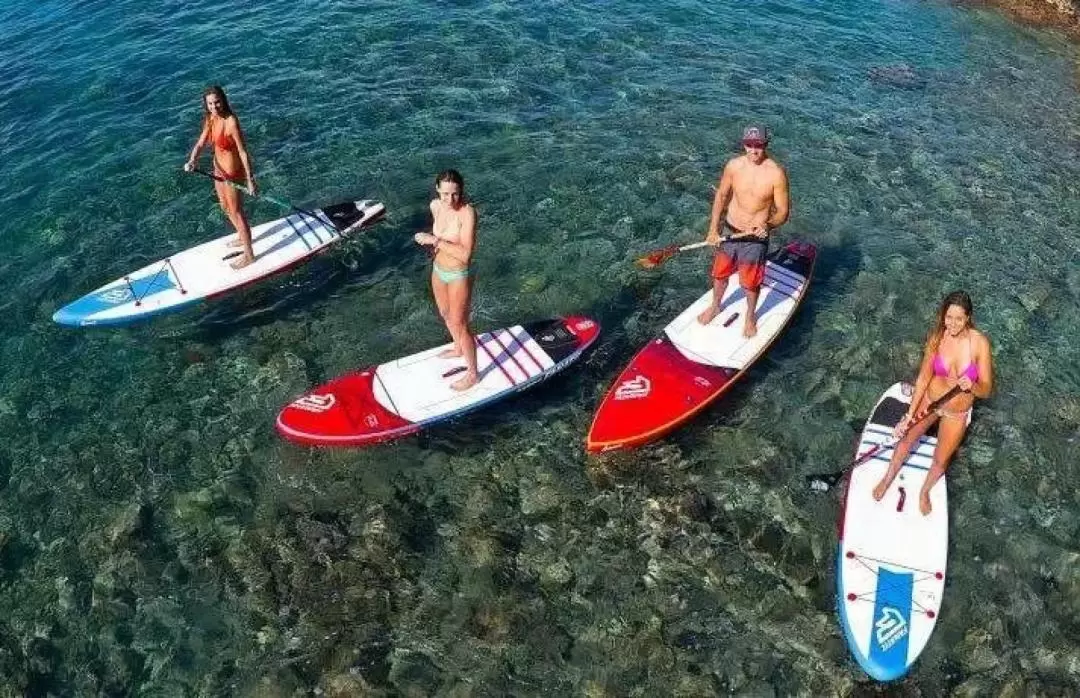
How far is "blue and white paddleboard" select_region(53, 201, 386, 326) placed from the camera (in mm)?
13734

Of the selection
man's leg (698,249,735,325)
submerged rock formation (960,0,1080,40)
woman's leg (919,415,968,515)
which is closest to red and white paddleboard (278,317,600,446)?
man's leg (698,249,735,325)

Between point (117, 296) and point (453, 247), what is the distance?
691cm

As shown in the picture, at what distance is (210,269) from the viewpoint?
14.5 metres

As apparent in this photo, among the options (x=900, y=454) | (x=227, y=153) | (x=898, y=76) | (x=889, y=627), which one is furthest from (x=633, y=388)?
(x=898, y=76)

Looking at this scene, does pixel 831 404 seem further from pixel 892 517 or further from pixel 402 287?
pixel 402 287

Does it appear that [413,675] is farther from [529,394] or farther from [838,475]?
[838,475]

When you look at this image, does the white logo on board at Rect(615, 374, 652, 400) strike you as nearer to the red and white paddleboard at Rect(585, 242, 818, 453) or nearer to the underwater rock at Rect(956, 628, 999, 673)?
the red and white paddleboard at Rect(585, 242, 818, 453)

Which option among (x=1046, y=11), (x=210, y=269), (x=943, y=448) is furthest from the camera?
(x=1046, y=11)

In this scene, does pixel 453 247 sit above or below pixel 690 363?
above

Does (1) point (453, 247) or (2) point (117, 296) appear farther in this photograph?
(2) point (117, 296)

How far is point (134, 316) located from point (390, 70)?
10.8 meters

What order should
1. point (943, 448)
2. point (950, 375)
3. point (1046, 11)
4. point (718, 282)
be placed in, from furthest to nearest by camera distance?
point (1046, 11) < point (718, 282) < point (943, 448) < point (950, 375)

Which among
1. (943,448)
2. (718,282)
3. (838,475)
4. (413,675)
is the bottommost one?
(413,675)

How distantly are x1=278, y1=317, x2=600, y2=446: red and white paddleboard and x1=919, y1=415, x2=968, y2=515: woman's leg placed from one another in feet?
17.0
